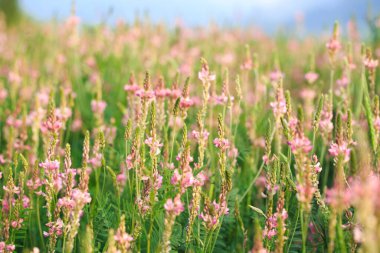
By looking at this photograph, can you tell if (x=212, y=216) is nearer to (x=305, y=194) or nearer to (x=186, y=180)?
(x=186, y=180)

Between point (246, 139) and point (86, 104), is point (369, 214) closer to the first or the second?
point (246, 139)

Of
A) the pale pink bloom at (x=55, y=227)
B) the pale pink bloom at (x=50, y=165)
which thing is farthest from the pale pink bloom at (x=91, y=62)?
the pale pink bloom at (x=55, y=227)

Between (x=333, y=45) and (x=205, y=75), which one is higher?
(x=333, y=45)

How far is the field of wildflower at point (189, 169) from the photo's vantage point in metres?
1.70

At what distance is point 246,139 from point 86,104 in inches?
65.5

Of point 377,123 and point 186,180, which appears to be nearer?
point 186,180

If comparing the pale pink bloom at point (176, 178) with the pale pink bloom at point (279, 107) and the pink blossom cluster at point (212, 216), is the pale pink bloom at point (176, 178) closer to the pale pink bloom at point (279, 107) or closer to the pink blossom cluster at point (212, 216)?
the pink blossom cluster at point (212, 216)

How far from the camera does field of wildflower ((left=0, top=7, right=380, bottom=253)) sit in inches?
66.9

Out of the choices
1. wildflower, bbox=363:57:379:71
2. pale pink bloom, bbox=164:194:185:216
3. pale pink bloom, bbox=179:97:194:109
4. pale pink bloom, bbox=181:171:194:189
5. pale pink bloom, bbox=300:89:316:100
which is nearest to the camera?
pale pink bloom, bbox=164:194:185:216

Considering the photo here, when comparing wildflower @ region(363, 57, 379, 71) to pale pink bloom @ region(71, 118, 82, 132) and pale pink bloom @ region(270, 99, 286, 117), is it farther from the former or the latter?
pale pink bloom @ region(71, 118, 82, 132)

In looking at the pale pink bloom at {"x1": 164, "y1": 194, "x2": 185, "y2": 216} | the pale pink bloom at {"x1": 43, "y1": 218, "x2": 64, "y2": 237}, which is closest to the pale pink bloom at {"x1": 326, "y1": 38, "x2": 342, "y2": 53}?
the pale pink bloom at {"x1": 164, "y1": 194, "x2": 185, "y2": 216}

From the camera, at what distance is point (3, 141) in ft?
11.6

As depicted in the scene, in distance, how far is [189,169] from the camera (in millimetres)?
1863

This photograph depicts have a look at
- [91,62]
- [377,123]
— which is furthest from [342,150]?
[91,62]
